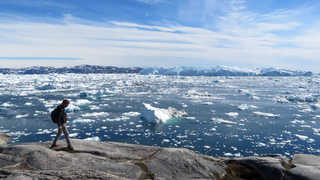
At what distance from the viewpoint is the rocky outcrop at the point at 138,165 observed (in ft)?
12.8

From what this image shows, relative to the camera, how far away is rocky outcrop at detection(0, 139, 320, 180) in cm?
391

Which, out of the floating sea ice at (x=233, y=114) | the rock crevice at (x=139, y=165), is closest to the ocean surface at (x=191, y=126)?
the floating sea ice at (x=233, y=114)

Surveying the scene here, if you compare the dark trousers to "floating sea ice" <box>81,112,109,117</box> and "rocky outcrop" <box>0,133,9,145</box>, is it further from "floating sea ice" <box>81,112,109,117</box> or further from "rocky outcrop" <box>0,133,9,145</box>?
"floating sea ice" <box>81,112,109,117</box>

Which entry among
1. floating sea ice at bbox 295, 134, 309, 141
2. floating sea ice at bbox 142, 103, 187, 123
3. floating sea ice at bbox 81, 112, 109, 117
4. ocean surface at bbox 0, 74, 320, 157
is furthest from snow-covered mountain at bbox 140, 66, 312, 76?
floating sea ice at bbox 295, 134, 309, 141

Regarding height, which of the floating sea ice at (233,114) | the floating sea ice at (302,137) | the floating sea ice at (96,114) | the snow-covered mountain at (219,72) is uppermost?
the snow-covered mountain at (219,72)

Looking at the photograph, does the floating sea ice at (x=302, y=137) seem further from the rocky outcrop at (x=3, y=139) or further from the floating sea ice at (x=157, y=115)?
the rocky outcrop at (x=3, y=139)

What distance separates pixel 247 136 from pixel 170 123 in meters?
7.72

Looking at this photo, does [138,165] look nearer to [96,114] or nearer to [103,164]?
[103,164]

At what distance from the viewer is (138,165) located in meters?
4.59

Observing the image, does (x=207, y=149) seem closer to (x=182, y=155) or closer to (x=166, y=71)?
(x=182, y=155)

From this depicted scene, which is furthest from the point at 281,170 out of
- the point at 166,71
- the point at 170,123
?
the point at 166,71

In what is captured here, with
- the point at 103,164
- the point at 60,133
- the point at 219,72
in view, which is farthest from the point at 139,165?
the point at 219,72

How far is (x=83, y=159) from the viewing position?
462 cm

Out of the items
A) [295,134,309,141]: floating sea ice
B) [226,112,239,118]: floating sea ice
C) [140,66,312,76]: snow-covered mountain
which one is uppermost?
[140,66,312,76]: snow-covered mountain
